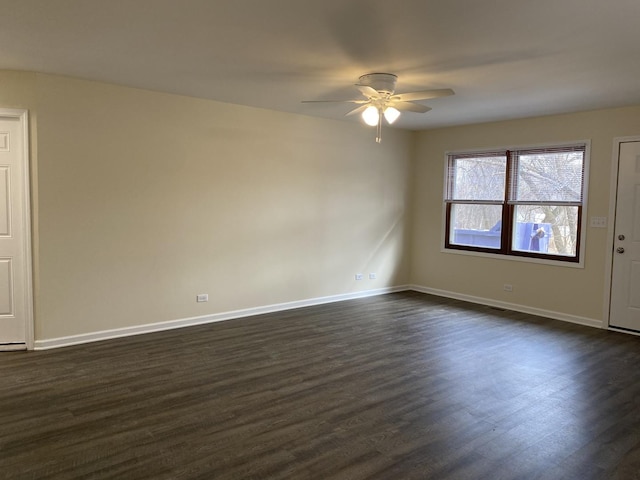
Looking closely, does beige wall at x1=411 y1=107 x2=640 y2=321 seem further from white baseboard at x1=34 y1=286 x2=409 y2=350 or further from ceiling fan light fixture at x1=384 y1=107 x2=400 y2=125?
ceiling fan light fixture at x1=384 y1=107 x2=400 y2=125

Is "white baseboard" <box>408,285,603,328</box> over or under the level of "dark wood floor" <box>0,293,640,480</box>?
over

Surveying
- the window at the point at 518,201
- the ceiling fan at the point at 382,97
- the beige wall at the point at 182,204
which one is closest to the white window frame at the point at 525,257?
the window at the point at 518,201

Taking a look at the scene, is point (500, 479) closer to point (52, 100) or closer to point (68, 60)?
point (68, 60)

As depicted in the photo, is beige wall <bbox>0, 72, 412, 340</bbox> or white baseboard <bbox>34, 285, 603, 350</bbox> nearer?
beige wall <bbox>0, 72, 412, 340</bbox>

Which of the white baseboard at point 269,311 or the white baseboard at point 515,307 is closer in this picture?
the white baseboard at point 269,311

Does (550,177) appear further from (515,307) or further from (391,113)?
(391,113)

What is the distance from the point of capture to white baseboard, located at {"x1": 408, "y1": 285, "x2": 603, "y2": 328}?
18.2 feet

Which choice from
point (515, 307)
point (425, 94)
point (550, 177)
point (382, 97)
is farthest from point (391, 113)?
point (515, 307)

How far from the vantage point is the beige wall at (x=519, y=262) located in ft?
17.6

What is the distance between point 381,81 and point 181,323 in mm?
3265

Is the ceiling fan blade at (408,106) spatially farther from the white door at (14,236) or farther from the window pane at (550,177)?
the white door at (14,236)

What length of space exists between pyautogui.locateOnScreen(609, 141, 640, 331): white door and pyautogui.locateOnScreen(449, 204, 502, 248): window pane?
149cm

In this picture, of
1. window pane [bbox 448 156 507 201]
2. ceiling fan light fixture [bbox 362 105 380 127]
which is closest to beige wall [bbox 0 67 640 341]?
window pane [bbox 448 156 507 201]

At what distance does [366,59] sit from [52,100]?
2.86m
